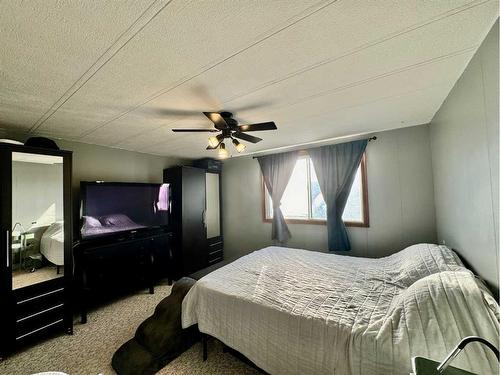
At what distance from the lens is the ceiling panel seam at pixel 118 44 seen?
2.98 ft

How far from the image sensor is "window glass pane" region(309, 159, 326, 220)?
3424mm

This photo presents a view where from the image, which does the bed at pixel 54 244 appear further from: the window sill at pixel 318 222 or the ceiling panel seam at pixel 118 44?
the window sill at pixel 318 222

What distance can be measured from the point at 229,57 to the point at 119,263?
305cm

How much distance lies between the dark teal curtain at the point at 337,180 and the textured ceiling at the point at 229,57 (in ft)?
3.02

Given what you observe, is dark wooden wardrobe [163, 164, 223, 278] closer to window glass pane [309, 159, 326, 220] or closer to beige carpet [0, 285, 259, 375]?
beige carpet [0, 285, 259, 375]

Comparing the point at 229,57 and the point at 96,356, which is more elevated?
the point at 229,57

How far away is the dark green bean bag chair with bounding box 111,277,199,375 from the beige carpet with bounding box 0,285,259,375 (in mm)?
73

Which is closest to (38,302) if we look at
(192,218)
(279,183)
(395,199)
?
(192,218)

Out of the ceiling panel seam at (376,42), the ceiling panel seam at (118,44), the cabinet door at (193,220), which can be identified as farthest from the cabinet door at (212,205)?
the ceiling panel seam at (376,42)

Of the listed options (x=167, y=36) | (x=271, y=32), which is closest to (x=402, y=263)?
(x=271, y=32)

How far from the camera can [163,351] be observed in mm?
1822

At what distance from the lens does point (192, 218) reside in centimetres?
387

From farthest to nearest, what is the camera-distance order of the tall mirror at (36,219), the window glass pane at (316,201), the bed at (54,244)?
the window glass pane at (316,201)
the bed at (54,244)
the tall mirror at (36,219)

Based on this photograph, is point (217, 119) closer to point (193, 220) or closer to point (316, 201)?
point (316, 201)
